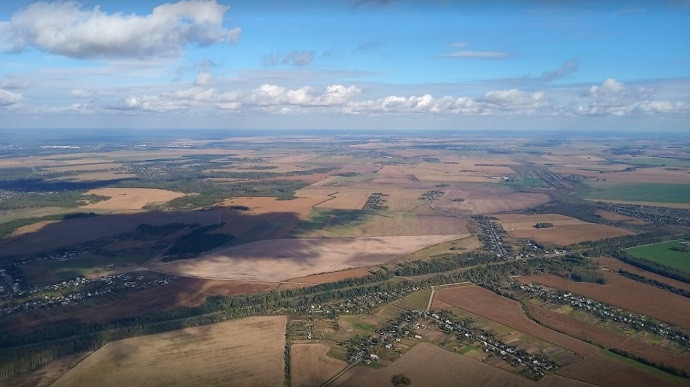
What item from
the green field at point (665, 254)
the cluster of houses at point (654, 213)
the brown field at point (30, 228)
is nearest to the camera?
the green field at point (665, 254)

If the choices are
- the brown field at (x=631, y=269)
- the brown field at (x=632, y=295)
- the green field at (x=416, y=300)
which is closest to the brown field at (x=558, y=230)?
the brown field at (x=631, y=269)

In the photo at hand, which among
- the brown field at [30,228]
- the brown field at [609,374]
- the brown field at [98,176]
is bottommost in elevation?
the brown field at [609,374]

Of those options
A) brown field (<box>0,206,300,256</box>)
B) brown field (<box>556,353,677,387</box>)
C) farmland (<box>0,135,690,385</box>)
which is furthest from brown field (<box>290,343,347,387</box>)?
brown field (<box>0,206,300,256</box>)

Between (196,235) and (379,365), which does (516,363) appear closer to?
(379,365)

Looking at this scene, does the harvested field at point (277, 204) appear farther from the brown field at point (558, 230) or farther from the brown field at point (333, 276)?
the brown field at point (558, 230)

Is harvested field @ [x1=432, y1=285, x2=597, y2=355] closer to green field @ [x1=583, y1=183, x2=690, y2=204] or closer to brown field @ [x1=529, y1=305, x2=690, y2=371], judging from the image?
brown field @ [x1=529, y1=305, x2=690, y2=371]

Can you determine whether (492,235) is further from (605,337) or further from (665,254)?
(605,337)
